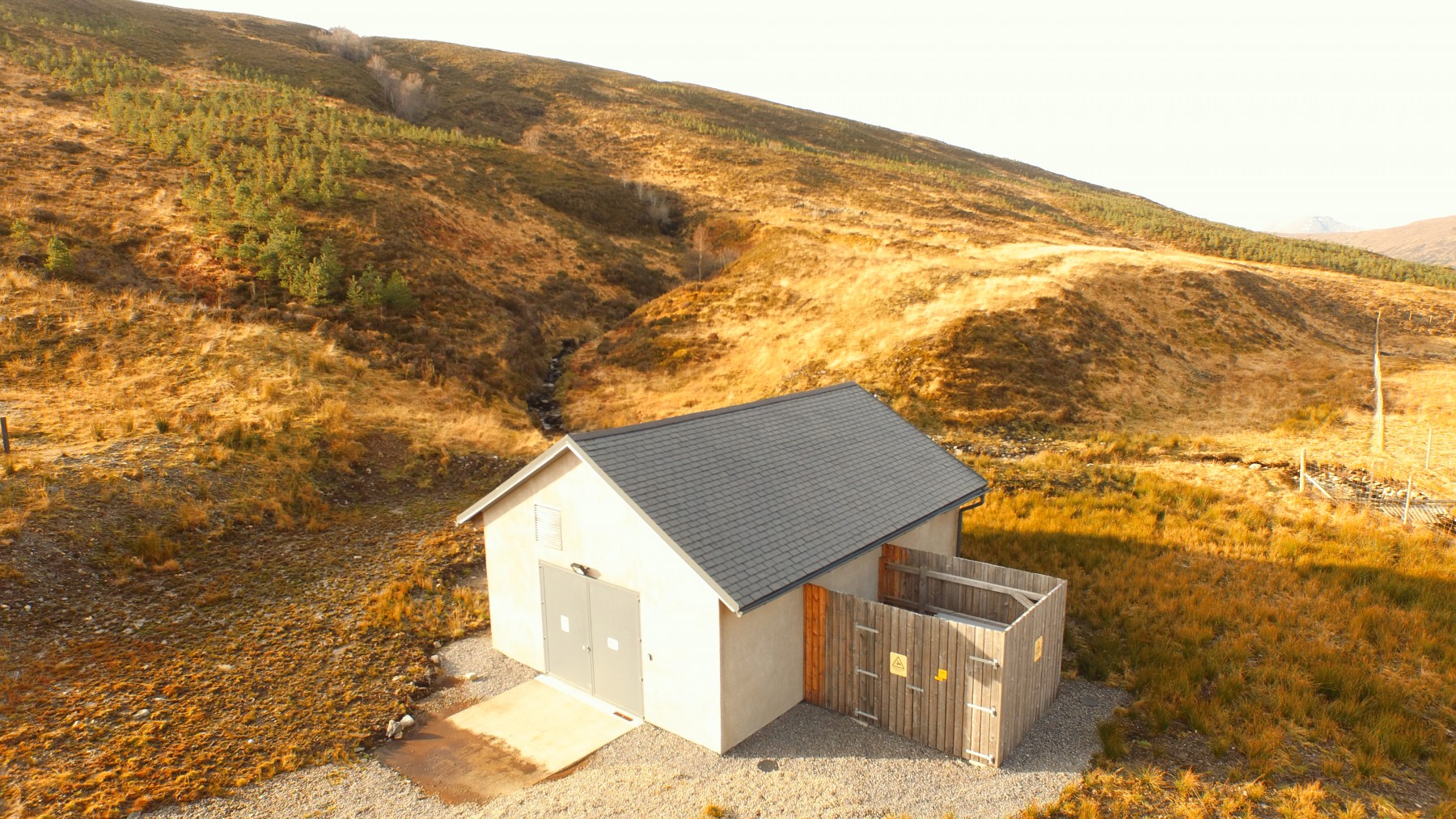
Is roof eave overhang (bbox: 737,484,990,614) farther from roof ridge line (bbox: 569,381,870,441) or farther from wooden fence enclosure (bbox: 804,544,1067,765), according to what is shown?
roof ridge line (bbox: 569,381,870,441)

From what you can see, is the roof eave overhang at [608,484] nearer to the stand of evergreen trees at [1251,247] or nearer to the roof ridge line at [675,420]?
the roof ridge line at [675,420]

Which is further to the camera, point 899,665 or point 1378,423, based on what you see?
point 1378,423

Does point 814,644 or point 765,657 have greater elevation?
point 765,657

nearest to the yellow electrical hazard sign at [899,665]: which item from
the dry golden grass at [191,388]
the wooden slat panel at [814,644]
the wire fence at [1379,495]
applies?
the wooden slat panel at [814,644]

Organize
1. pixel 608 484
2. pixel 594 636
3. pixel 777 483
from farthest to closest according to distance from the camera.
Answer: pixel 777 483 < pixel 594 636 < pixel 608 484

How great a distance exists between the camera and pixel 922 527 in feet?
50.8

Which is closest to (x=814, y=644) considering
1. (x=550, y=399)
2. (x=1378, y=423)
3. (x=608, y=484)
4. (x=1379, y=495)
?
(x=608, y=484)

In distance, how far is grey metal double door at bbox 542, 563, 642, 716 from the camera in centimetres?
1239

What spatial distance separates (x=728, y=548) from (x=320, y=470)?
1667 centimetres

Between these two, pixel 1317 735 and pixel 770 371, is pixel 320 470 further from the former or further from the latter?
pixel 1317 735

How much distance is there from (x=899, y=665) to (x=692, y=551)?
3.94m

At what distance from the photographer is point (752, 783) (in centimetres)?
1070

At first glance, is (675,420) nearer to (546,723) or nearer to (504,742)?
(546,723)

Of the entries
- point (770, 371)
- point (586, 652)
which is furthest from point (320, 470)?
point (770, 371)
